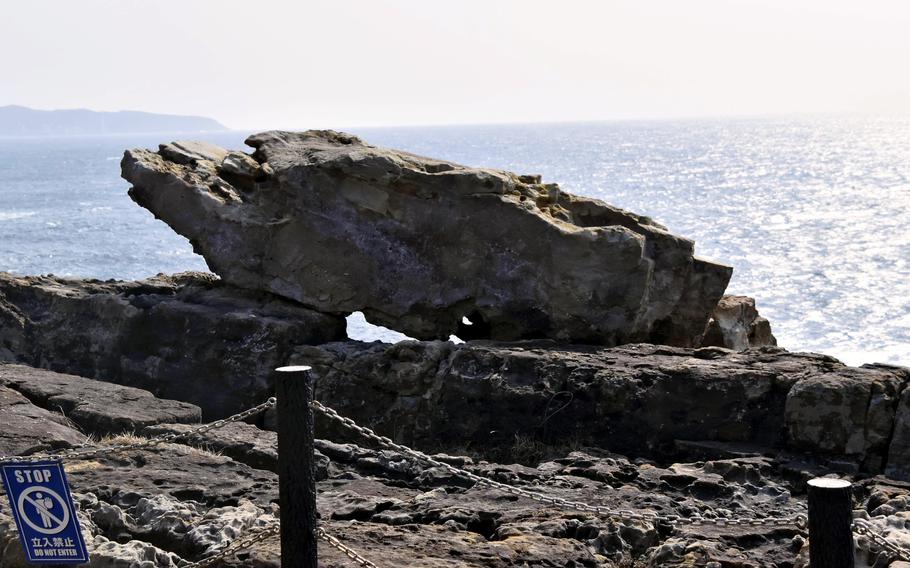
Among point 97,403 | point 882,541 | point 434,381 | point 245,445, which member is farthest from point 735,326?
point 882,541

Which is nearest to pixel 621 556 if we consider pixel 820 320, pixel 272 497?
pixel 272 497

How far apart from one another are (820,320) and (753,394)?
21.7 meters

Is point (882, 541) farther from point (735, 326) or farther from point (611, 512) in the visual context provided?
point (735, 326)

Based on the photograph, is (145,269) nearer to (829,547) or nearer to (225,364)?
(225,364)

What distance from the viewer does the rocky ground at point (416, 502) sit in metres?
6.44

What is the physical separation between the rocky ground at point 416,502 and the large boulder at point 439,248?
8.40 feet

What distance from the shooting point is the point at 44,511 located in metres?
5.51

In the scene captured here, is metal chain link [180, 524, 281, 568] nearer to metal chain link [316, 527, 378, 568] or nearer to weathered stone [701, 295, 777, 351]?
metal chain link [316, 527, 378, 568]

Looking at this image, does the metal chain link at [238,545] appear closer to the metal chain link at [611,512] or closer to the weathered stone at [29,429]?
the metal chain link at [611,512]

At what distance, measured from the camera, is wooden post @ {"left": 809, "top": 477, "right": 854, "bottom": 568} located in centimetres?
471

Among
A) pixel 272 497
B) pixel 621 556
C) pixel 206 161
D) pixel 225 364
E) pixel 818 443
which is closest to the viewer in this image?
pixel 621 556

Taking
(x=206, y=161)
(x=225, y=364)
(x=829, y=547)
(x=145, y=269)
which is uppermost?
(x=206, y=161)

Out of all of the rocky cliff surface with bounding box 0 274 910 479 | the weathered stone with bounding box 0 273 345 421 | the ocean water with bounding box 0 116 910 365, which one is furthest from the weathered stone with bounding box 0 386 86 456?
the ocean water with bounding box 0 116 910 365

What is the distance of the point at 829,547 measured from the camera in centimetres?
475
